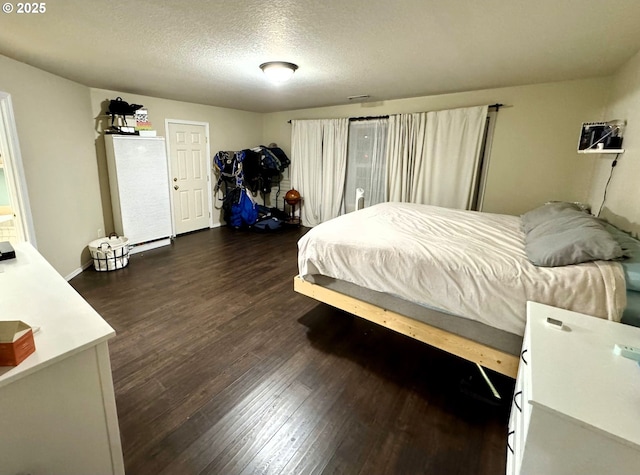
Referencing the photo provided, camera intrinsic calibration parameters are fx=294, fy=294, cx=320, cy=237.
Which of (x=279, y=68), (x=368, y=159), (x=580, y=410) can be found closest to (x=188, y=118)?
(x=279, y=68)

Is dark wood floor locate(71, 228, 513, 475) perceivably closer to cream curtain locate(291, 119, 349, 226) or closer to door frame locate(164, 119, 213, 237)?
door frame locate(164, 119, 213, 237)

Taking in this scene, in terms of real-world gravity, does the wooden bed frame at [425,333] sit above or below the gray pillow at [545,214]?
below

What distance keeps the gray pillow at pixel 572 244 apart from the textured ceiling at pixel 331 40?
1252mm

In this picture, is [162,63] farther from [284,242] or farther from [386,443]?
[386,443]

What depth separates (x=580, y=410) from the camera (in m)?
0.91

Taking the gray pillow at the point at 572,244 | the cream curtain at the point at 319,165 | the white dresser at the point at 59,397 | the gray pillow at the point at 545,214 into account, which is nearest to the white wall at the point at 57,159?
the white dresser at the point at 59,397

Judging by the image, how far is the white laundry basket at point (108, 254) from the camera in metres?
3.60

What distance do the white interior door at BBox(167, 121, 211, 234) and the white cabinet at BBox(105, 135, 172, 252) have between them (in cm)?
61

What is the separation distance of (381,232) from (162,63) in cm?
260

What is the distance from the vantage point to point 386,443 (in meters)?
1.55

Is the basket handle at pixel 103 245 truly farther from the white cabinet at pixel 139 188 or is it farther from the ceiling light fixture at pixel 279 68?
the ceiling light fixture at pixel 279 68

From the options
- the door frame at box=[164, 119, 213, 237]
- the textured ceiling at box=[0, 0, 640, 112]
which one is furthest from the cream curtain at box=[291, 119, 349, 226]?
the textured ceiling at box=[0, 0, 640, 112]

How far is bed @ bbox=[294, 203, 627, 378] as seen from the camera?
1.57 metres

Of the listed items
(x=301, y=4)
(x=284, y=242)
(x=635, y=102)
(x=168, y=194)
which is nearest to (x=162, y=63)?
(x=301, y=4)
